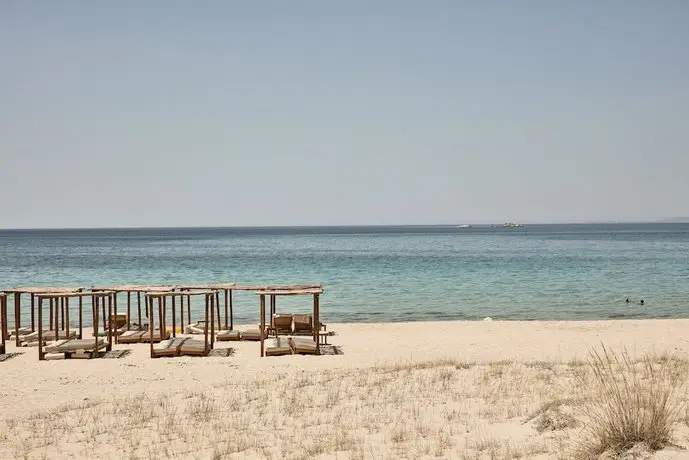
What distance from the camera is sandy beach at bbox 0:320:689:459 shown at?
310 inches

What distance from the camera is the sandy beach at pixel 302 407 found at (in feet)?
25.8

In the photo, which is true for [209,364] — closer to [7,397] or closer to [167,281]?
[7,397]

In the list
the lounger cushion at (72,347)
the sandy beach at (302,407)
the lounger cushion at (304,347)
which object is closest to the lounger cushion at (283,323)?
the lounger cushion at (304,347)

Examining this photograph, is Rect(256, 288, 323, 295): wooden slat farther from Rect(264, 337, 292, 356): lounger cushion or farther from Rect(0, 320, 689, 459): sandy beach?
Rect(0, 320, 689, 459): sandy beach

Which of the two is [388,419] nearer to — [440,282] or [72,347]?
[72,347]

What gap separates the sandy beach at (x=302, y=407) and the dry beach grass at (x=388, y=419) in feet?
0.09

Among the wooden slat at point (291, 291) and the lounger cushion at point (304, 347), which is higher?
the wooden slat at point (291, 291)

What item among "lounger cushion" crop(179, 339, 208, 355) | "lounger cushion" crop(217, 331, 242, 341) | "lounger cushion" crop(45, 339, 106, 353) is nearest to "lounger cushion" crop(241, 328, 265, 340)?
"lounger cushion" crop(217, 331, 242, 341)

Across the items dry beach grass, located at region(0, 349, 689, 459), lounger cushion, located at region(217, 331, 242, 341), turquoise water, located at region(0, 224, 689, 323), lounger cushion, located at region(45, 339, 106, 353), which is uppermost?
dry beach grass, located at region(0, 349, 689, 459)

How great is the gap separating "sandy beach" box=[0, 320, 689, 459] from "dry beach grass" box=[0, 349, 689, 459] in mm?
27

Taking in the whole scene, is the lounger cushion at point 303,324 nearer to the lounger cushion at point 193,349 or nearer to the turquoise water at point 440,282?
the lounger cushion at point 193,349

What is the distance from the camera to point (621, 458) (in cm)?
633

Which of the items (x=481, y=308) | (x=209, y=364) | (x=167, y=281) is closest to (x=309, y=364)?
(x=209, y=364)

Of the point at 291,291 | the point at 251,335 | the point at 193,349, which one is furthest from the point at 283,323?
the point at 193,349
